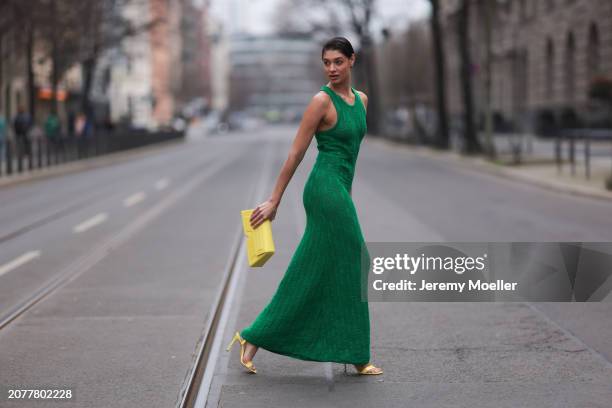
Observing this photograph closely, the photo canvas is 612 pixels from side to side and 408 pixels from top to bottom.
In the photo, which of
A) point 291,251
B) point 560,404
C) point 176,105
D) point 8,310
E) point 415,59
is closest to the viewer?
point 560,404

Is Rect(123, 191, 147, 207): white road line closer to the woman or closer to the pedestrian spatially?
the woman

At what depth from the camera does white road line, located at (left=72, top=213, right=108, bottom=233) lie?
1410 cm

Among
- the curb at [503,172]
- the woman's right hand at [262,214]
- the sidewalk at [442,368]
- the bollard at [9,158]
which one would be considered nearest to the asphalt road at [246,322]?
the sidewalk at [442,368]

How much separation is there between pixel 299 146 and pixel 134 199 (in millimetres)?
14098

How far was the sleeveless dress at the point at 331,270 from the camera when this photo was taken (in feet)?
18.0

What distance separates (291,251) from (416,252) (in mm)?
1496

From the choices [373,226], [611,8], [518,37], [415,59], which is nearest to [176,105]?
[415,59]

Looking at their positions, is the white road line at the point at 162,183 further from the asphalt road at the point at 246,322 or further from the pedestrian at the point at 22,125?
the pedestrian at the point at 22,125

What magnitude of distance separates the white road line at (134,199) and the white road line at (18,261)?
6366 millimetres

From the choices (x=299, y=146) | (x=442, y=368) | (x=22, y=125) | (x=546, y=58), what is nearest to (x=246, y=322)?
(x=442, y=368)

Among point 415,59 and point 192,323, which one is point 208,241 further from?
point 415,59

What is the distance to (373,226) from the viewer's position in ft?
44.1
